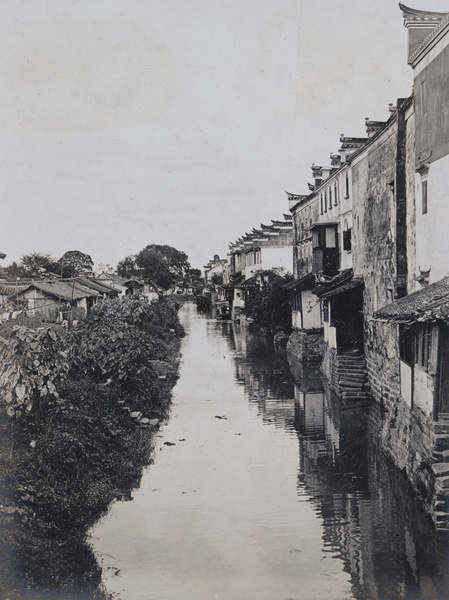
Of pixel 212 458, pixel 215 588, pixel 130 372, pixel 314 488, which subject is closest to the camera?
pixel 215 588

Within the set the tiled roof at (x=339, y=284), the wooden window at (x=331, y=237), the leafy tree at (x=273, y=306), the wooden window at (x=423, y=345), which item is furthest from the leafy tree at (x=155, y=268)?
the wooden window at (x=423, y=345)

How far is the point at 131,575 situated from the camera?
962 centimetres

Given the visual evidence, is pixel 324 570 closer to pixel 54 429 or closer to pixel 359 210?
pixel 54 429

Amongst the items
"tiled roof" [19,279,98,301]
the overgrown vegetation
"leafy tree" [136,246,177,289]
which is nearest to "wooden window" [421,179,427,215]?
the overgrown vegetation

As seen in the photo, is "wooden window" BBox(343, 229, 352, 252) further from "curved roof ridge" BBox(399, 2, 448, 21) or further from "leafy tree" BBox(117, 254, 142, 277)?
"leafy tree" BBox(117, 254, 142, 277)

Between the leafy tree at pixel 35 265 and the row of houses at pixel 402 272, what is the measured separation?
2237cm

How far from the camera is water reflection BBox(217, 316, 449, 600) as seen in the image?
9.43 meters

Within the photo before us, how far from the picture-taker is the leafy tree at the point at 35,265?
147 ft

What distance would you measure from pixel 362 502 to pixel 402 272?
7.02 metres

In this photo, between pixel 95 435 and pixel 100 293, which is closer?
pixel 95 435

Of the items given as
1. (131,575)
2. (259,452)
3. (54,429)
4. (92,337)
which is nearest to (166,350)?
(92,337)

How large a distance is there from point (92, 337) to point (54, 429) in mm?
8465

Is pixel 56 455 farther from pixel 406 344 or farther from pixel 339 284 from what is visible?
pixel 339 284

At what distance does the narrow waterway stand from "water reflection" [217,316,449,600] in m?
0.03
